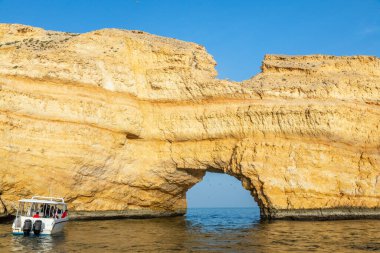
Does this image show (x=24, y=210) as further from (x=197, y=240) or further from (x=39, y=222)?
(x=197, y=240)

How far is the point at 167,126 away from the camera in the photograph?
28.1m

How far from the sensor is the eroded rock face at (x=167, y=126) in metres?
24.2

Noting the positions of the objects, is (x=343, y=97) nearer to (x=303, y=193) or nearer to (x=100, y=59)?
(x=303, y=193)

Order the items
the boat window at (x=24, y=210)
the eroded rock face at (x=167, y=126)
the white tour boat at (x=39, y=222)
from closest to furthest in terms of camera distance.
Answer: the white tour boat at (x=39, y=222), the boat window at (x=24, y=210), the eroded rock face at (x=167, y=126)

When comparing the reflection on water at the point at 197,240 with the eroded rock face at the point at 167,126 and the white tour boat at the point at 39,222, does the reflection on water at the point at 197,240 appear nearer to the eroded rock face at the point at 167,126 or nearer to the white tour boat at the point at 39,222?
the white tour boat at the point at 39,222

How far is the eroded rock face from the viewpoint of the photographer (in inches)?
954

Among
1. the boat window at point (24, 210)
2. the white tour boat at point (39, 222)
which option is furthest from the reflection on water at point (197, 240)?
the boat window at point (24, 210)

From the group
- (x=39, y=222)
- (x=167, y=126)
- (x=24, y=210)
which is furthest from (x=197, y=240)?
(x=167, y=126)

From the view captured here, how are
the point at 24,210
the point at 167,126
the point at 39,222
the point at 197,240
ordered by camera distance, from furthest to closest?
the point at 167,126 → the point at 24,210 → the point at 39,222 → the point at 197,240

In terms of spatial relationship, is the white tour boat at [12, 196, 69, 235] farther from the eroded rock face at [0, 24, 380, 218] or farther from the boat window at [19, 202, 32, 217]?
the eroded rock face at [0, 24, 380, 218]

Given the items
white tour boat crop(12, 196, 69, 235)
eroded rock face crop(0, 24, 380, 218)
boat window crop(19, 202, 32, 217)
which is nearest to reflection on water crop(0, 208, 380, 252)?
white tour boat crop(12, 196, 69, 235)

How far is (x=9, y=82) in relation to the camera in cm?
2394

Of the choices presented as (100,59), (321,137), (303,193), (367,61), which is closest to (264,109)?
(321,137)

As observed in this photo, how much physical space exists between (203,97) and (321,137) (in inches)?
313
